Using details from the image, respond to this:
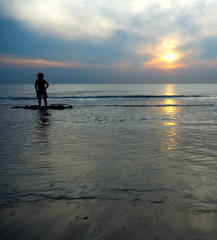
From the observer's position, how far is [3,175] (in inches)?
135

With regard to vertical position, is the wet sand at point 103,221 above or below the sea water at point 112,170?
above

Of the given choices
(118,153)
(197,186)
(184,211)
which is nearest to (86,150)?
(118,153)

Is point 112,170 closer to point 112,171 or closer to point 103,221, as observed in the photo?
point 112,171

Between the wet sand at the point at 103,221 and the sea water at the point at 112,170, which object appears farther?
the sea water at the point at 112,170

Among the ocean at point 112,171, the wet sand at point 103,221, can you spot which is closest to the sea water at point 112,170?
the ocean at point 112,171

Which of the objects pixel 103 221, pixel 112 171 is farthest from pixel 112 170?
pixel 103 221

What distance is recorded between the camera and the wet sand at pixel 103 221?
6.51ft

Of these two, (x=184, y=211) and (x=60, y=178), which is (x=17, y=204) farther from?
(x=184, y=211)

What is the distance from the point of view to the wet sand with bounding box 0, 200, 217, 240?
1.99 meters

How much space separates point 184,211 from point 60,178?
1742 millimetres

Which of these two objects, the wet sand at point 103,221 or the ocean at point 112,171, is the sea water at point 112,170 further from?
the wet sand at point 103,221

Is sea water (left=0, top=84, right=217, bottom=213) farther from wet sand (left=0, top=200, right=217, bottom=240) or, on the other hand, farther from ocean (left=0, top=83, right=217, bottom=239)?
wet sand (left=0, top=200, right=217, bottom=240)

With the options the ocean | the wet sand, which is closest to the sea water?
the ocean

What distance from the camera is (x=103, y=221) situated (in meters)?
2.20
